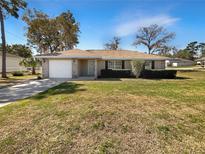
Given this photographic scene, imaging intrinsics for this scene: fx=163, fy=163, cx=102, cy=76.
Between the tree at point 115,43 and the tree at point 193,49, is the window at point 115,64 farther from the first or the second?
the tree at point 193,49

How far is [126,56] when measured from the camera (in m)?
21.1

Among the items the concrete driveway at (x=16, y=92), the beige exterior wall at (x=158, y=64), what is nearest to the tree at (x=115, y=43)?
the beige exterior wall at (x=158, y=64)

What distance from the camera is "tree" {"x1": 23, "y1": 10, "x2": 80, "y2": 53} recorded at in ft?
95.8

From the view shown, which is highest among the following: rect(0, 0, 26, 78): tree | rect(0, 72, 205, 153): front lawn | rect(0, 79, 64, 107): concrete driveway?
rect(0, 0, 26, 78): tree

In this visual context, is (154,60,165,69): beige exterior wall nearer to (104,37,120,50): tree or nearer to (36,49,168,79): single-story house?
(36,49,168,79): single-story house

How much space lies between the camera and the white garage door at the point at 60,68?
706 inches

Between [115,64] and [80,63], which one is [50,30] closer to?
[80,63]

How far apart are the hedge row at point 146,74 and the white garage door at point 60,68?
415 cm

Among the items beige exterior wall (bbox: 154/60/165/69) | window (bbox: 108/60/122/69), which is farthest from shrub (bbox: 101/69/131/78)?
beige exterior wall (bbox: 154/60/165/69)

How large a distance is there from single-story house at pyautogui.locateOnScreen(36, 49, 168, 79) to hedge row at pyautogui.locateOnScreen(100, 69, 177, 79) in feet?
4.12

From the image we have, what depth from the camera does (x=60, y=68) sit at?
59.0 ft

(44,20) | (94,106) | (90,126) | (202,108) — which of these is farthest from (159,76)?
(44,20)

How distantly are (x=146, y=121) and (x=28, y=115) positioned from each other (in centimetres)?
377

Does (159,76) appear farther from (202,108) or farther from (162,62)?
(202,108)
